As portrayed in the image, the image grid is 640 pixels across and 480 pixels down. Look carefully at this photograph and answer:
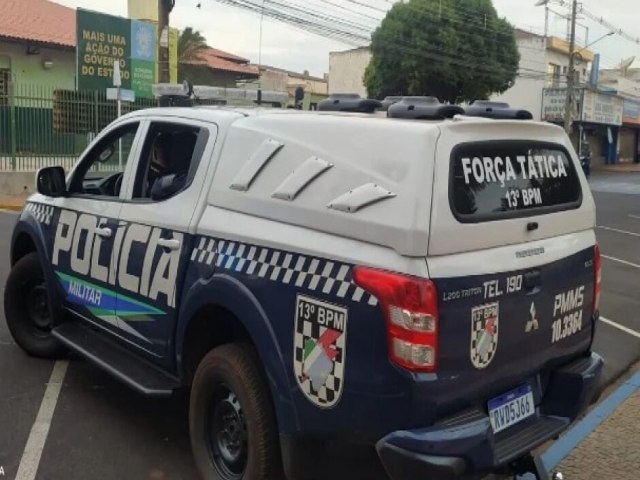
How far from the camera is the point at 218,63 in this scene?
3177 cm

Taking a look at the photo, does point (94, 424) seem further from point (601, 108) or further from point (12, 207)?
point (601, 108)

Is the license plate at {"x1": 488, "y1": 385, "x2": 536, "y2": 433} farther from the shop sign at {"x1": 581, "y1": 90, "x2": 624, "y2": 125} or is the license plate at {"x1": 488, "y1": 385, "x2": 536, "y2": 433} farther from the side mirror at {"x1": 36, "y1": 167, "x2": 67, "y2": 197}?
the shop sign at {"x1": 581, "y1": 90, "x2": 624, "y2": 125}

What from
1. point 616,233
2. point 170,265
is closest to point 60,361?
point 170,265

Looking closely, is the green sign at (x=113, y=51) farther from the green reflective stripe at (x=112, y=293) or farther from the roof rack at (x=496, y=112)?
the roof rack at (x=496, y=112)

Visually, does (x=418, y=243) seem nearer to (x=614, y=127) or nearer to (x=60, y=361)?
(x=60, y=361)

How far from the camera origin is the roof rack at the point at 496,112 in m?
3.45

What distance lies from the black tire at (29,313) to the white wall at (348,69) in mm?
40305

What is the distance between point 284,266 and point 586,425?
2558 mm

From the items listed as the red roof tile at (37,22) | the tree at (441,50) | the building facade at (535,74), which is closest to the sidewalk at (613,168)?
the building facade at (535,74)

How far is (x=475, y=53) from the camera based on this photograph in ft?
101

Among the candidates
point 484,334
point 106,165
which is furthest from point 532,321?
point 106,165

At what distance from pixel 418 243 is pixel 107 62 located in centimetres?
2022

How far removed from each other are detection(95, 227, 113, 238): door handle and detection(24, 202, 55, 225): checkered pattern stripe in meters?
0.71

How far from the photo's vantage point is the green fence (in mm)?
15664
